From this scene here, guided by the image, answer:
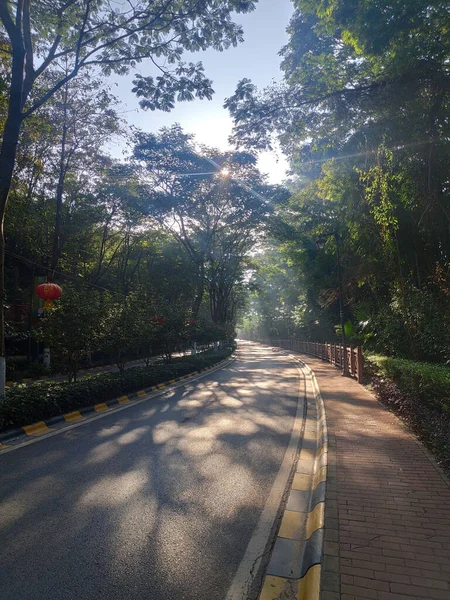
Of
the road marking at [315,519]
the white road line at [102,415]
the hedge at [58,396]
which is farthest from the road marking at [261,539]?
the hedge at [58,396]

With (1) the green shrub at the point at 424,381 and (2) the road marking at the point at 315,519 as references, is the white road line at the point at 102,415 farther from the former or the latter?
(1) the green shrub at the point at 424,381

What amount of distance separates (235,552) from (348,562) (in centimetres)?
91

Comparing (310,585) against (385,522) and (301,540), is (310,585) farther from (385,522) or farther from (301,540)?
(385,522)

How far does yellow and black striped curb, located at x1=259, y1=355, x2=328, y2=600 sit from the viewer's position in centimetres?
284

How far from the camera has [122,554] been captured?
127 inches

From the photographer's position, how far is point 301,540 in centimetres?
359

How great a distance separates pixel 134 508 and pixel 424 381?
5.28 m

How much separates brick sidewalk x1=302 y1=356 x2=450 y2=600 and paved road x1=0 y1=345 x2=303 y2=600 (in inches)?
31.7

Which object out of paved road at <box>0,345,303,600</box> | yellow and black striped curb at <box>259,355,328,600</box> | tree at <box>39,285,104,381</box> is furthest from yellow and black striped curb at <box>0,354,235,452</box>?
yellow and black striped curb at <box>259,355,328,600</box>

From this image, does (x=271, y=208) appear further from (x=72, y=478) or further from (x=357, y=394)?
(x=72, y=478)

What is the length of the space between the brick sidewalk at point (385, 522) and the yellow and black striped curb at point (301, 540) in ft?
0.29

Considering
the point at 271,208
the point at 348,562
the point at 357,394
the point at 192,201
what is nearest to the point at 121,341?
the point at 357,394

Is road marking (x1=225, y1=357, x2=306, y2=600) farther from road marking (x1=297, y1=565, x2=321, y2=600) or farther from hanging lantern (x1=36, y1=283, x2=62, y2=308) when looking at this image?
hanging lantern (x1=36, y1=283, x2=62, y2=308)

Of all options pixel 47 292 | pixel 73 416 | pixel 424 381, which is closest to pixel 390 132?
pixel 424 381
